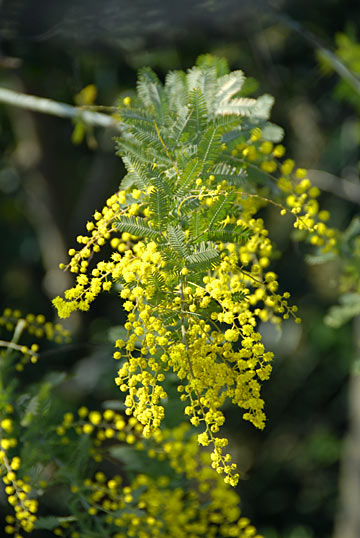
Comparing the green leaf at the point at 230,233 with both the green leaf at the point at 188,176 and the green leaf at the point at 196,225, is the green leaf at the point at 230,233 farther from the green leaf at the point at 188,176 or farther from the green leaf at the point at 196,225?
the green leaf at the point at 188,176

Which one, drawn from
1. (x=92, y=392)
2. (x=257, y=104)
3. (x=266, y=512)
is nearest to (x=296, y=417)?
(x=266, y=512)

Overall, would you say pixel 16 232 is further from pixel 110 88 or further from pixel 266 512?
Answer: pixel 266 512

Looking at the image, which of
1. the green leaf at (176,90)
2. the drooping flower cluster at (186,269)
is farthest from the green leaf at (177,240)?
the green leaf at (176,90)

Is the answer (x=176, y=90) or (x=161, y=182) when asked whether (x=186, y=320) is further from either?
(x=176, y=90)

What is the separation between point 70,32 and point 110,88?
124cm

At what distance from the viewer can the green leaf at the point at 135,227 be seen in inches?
50.7

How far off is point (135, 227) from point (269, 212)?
4.74 m

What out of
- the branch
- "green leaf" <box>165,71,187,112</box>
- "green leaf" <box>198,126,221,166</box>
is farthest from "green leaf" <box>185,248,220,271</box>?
the branch

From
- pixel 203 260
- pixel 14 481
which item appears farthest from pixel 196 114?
pixel 14 481

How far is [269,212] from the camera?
230 inches

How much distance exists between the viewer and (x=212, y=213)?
130cm

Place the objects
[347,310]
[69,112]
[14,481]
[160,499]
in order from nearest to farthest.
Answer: [14,481] → [160,499] → [347,310] → [69,112]

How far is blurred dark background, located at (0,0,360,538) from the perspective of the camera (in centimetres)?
273

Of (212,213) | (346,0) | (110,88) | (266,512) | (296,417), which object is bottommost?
(266,512)
